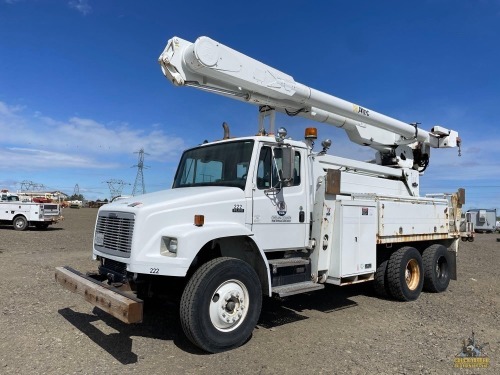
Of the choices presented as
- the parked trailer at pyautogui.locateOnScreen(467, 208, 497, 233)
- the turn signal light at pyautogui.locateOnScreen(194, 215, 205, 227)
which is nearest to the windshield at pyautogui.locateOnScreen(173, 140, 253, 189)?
the turn signal light at pyautogui.locateOnScreen(194, 215, 205, 227)

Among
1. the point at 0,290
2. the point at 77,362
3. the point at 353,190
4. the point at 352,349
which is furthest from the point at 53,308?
the point at 353,190

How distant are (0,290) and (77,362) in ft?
14.3

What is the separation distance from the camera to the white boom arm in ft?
19.6

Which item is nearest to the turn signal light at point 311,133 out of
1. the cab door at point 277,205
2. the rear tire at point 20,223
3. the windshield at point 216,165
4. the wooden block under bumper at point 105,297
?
the cab door at point 277,205

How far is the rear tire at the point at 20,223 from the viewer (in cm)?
2302

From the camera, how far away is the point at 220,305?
5.04 m

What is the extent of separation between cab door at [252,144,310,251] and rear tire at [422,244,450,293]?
3.79 m

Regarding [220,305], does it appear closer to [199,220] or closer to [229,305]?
[229,305]

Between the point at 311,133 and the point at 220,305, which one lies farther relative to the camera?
the point at 311,133

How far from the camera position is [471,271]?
12414 mm

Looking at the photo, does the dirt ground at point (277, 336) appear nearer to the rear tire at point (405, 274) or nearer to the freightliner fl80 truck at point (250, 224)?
the rear tire at point (405, 274)

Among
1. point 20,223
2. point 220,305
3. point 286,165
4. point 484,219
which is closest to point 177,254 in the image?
point 220,305

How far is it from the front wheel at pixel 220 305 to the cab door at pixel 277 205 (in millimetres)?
715

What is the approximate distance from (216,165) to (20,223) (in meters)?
20.9
